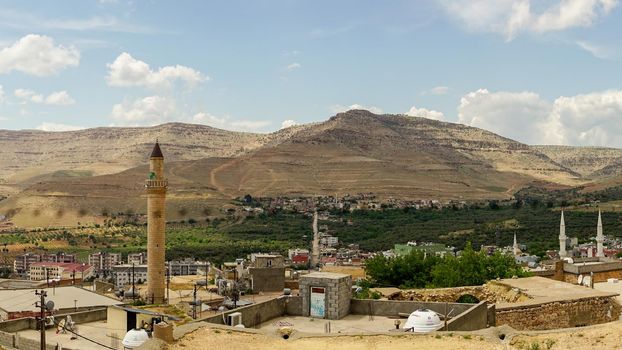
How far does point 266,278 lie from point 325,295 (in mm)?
28548

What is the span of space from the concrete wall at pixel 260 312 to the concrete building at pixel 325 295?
34cm

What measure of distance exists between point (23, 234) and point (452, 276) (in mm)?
95438

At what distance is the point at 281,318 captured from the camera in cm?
1468

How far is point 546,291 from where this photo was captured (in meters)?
18.2

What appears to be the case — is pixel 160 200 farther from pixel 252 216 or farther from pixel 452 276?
pixel 252 216

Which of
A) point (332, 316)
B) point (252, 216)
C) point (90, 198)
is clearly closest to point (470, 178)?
point (252, 216)

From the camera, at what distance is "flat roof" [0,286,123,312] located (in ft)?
97.5

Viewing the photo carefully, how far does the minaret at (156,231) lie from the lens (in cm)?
3472

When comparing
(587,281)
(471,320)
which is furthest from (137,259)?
(471,320)

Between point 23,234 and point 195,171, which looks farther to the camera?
point 195,171

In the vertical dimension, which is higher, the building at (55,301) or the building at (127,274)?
the building at (55,301)

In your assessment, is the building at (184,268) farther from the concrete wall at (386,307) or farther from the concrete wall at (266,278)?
the concrete wall at (386,307)

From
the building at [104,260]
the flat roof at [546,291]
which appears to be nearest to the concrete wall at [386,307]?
the flat roof at [546,291]

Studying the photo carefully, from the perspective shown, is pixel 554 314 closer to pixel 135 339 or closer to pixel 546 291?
pixel 546 291
